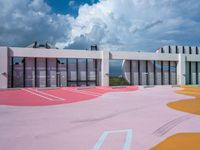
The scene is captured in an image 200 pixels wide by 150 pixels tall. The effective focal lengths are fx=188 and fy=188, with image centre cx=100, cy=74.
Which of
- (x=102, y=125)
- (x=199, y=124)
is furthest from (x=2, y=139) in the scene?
(x=199, y=124)

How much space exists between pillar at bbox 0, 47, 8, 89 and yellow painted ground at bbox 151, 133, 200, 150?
20.2 metres

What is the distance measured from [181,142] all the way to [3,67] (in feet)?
67.6

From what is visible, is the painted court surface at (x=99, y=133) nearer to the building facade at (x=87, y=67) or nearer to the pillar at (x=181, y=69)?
the building facade at (x=87, y=67)

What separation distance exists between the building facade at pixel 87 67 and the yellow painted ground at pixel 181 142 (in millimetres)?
19807

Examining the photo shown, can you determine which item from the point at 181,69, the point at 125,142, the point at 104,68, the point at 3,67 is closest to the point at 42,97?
the point at 125,142

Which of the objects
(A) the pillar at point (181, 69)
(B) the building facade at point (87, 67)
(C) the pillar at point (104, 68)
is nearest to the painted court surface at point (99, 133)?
(B) the building facade at point (87, 67)

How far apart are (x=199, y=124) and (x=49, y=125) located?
4.26 m

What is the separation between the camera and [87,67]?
24906mm

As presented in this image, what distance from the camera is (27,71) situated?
22656mm

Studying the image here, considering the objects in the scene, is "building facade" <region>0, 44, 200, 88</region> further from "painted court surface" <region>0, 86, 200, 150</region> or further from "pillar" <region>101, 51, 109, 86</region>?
"painted court surface" <region>0, 86, 200, 150</region>

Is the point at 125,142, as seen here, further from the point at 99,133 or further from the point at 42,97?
the point at 42,97

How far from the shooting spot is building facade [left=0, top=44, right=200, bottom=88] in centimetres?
2194

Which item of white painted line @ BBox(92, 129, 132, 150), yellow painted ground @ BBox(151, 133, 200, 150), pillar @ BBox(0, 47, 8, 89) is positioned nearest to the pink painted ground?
pillar @ BBox(0, 47, 8, 89)

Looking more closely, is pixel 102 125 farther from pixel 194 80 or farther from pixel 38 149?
pixel 194 80
